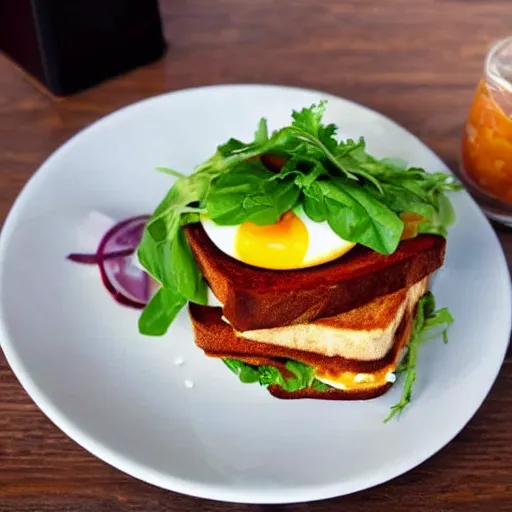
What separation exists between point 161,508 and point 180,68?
4.42 feet

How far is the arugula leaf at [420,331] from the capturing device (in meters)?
1.33

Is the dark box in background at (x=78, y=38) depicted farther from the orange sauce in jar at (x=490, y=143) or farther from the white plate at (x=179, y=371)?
the orange sauce in jar at (x=490, y=143)

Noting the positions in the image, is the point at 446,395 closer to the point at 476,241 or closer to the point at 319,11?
the point at 476,241

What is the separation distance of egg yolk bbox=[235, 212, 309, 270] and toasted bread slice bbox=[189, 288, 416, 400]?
0.17 metres

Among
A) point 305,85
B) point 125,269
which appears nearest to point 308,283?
point 125,269

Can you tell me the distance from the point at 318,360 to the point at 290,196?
313 mm

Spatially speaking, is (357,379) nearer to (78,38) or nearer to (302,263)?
(302,263)

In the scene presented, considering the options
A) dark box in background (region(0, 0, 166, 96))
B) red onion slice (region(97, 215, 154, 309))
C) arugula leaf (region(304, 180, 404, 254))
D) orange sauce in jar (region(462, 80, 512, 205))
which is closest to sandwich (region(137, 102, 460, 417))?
arugula leaf (region(304, 180, 404, 254))

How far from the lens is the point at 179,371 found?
1.43 m

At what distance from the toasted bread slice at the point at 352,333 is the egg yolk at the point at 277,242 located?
0.42 ft

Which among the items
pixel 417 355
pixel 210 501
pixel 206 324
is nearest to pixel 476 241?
pixel 417 355

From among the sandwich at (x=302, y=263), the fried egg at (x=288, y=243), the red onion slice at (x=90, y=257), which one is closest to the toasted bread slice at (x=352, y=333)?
the sandwich at (x=302, y=263)

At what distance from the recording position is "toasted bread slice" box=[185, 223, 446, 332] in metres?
1.30

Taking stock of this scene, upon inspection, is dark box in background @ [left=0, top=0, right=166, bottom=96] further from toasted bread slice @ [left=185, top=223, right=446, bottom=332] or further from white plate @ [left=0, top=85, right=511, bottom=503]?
toasted bread slice @ [left=185, top=223, right=446, bottom=332]
